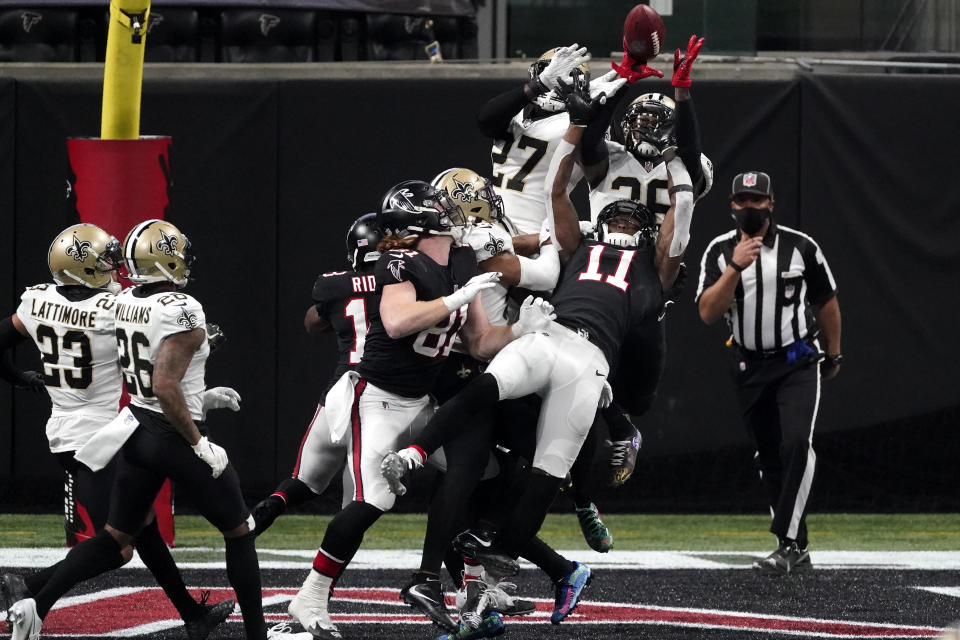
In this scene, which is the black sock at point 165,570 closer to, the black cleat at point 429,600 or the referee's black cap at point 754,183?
the black cleat at point 429,600

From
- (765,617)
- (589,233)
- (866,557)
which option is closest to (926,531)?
(866,557)

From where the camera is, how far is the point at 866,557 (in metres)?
7.72

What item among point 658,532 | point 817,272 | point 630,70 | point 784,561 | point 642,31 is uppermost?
point 642,31

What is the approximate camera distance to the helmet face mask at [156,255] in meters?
5.39

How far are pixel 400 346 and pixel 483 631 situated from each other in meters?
1.04

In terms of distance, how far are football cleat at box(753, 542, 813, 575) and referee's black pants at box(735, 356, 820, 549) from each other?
45 millimetres

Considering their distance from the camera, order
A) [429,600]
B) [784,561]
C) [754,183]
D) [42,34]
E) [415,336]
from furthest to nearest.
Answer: [42,34], [754,183], [784,561], [415,336], [429,600]

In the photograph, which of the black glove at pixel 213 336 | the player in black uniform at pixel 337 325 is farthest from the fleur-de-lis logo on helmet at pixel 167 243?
the player in black uniform at pixel 337 325

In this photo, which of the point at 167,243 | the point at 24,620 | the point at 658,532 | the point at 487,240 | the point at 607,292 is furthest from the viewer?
the point at 658,532

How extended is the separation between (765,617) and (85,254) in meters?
2.99

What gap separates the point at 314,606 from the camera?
5484 millimetres

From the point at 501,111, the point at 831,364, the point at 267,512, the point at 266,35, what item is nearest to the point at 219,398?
the point at 267,512

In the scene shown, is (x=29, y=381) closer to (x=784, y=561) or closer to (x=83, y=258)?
(x=83, y=258)

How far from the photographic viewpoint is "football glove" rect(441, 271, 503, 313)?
5305 mm
